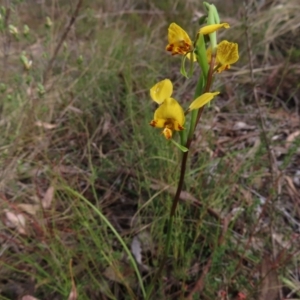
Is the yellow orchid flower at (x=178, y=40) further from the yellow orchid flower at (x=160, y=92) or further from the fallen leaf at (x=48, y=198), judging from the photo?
the fallen leaf at (x=48, y=198)

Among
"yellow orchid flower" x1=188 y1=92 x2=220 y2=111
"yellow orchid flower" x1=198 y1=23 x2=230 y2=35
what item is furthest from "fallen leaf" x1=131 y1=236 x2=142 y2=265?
"yellow orchid flower" x1=198 y1=23 x2=230 y2=35

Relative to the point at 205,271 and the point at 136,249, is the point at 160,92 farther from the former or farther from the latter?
the point at 136,249

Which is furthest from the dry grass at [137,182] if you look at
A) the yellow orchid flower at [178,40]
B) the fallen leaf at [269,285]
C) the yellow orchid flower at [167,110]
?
the yellow orchid flower at [178,40]

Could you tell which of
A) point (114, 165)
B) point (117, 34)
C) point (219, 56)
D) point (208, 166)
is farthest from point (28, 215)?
point (117, 34)

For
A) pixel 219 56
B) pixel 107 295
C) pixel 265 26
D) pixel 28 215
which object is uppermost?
pixel 219 56

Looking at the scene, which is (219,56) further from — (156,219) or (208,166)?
(208,166)

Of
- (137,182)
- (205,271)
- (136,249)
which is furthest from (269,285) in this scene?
(137,182)
